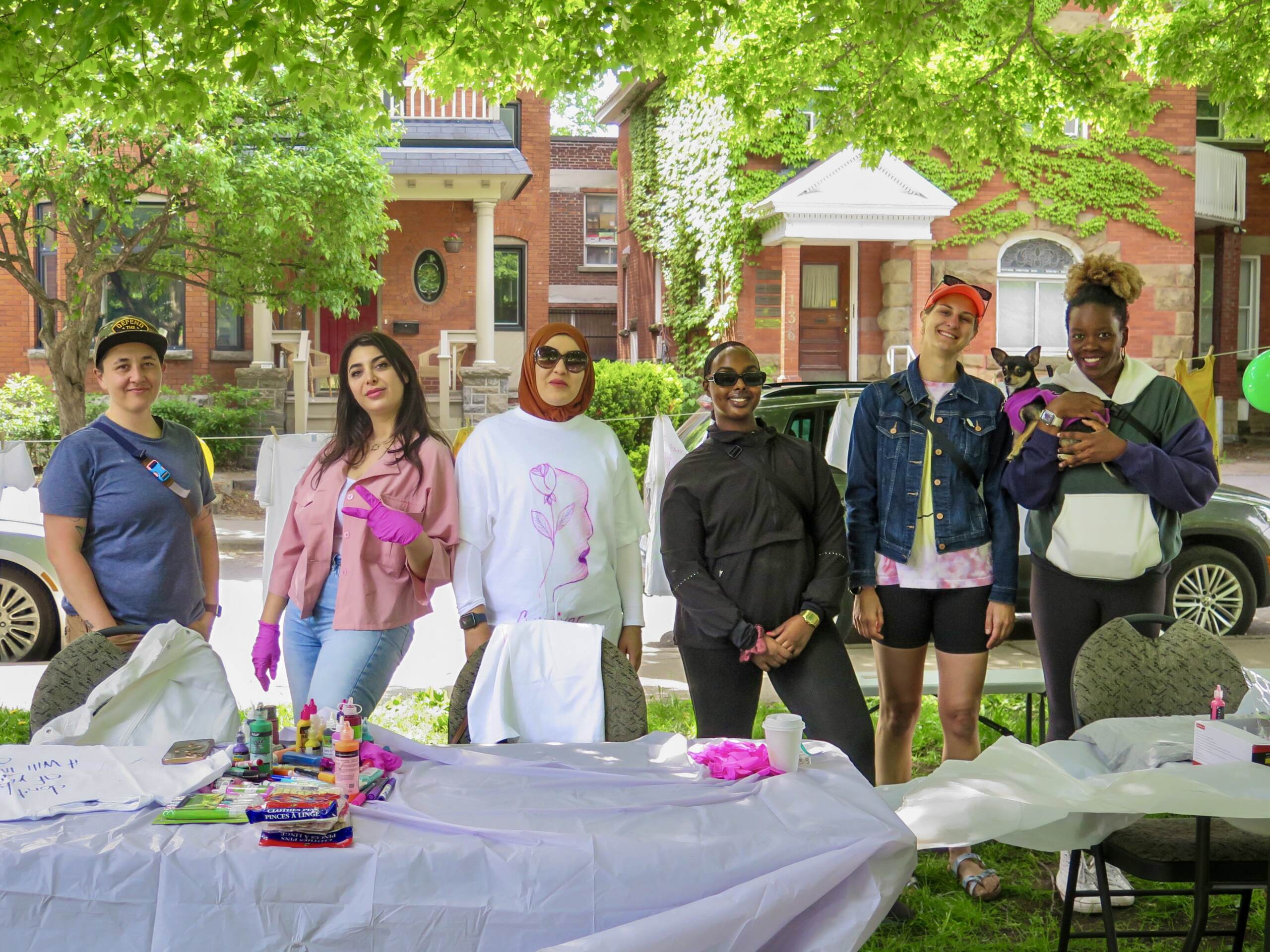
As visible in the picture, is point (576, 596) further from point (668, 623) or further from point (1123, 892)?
point (668, 623)

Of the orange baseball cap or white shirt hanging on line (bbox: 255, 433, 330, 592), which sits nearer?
the orange baseball cap

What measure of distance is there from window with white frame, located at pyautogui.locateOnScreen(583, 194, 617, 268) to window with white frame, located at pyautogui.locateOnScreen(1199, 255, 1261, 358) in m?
16.3

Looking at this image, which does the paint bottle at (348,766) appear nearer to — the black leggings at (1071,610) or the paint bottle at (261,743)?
the paint bottle at (261,743)

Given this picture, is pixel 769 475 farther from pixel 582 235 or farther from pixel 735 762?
pixel 582 235

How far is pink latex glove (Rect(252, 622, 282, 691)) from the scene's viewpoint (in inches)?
154

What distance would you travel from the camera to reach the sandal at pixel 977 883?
4.07 metres

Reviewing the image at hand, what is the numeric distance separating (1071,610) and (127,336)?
3.39 meters

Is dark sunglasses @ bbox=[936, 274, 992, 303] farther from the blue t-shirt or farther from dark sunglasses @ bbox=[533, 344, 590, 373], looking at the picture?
the blue t-shirt

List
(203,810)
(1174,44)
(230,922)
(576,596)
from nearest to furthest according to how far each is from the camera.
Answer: (230,922)
(203,810)
(576,596)
(1174,44)

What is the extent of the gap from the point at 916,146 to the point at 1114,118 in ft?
5.06

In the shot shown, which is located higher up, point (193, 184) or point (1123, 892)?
point (193, 184)

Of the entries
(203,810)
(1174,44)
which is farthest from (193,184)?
(203,810)

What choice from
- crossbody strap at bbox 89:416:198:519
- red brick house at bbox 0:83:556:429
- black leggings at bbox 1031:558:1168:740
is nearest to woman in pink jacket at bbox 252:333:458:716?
crossbody strap at bbox 89:416:198:519

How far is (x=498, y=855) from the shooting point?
2.38 m
